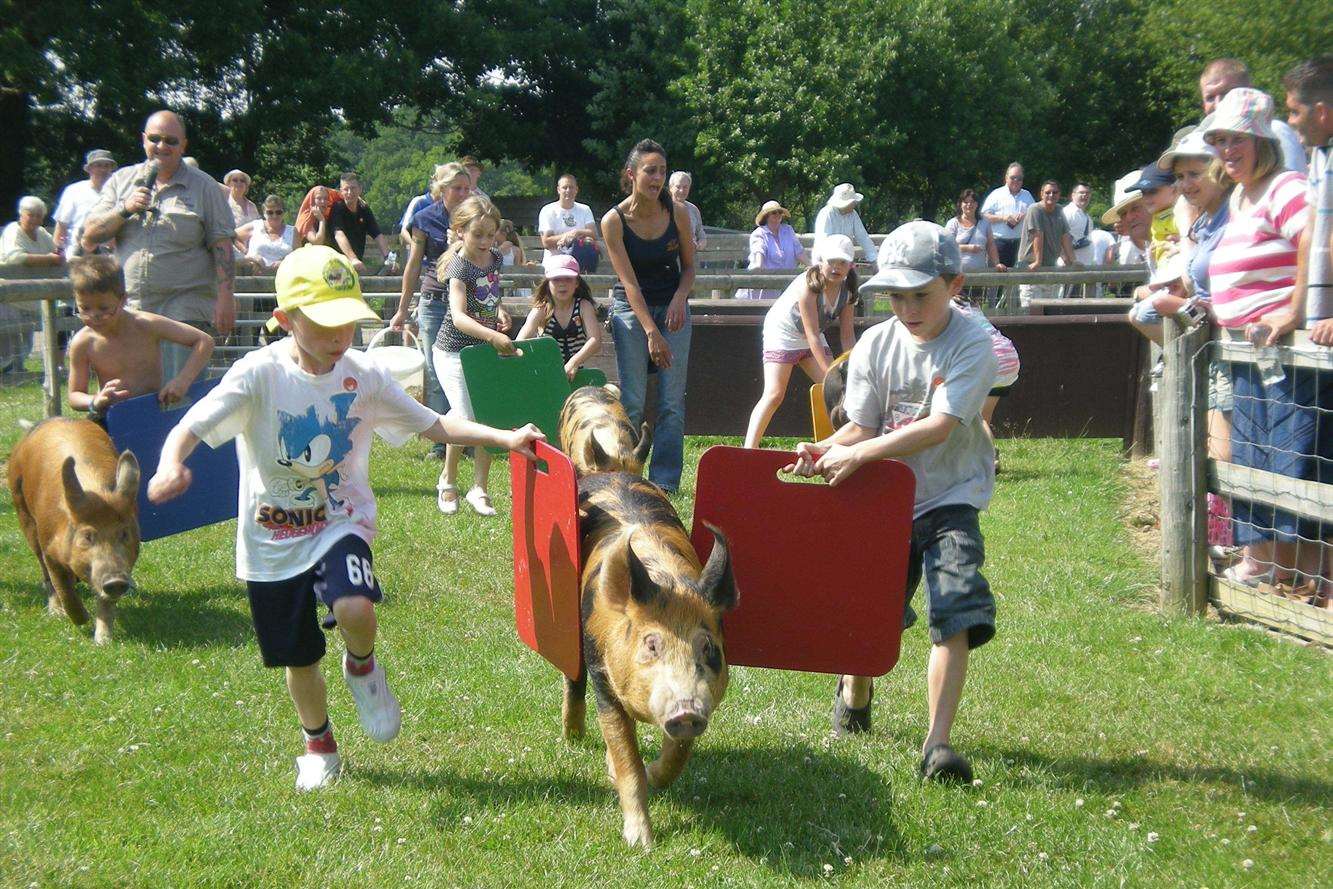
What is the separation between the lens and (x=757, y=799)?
4.54m

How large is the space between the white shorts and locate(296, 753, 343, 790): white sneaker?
3899mm

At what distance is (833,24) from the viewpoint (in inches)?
1438

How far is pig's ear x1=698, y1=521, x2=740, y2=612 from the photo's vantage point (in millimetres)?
4031

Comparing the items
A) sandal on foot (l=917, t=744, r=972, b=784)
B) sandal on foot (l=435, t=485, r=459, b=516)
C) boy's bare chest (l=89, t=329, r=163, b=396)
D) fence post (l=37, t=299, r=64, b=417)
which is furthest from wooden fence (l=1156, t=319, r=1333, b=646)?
fence post (l=37, t=299, r=64, b=417)

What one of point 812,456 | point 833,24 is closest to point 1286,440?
point 812,456

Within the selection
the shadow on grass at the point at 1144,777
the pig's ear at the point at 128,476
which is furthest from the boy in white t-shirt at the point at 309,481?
the shadow on grass at the point at 1144,777

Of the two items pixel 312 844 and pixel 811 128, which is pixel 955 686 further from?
pixel 811 128

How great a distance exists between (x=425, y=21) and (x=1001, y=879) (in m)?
30.5

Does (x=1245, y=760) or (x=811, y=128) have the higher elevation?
(x=811, y=128)

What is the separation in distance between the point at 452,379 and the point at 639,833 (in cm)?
497

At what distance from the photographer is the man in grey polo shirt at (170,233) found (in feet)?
25.5

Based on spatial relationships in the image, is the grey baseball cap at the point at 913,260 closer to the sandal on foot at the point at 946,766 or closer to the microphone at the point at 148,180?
the sandal on foot at the point at 946,766

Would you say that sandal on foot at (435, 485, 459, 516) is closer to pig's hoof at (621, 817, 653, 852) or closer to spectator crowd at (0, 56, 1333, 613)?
spectator crowd at (0, 56, 1333, 613)

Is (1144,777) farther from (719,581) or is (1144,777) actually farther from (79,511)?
(79,511)
